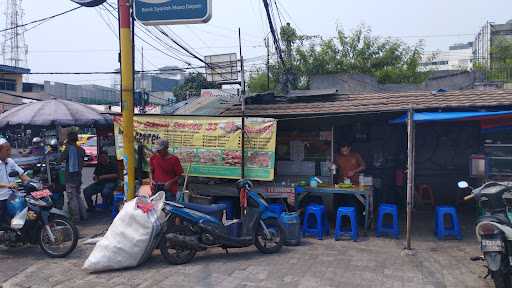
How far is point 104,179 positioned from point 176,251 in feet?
14.8

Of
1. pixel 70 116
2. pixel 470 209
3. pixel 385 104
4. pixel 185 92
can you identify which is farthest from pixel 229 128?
pixel 185 92

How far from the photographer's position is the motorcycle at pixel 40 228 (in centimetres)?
718

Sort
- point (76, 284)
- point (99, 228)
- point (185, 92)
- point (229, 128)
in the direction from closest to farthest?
1. point (76, 284)
2. point (229, 128)
3. point (99, 228)
4. point (185, 92)

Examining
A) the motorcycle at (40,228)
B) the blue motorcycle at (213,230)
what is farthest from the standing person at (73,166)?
the blue motorcycle at (213,230)

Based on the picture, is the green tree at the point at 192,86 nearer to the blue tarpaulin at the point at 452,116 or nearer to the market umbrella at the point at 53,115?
the market umbrella at the point at 53,115

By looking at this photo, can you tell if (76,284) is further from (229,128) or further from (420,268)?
(420,268)

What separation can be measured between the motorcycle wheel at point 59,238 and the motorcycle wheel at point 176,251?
1479 millimetres

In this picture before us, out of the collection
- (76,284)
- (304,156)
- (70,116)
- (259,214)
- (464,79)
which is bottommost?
(76,284)

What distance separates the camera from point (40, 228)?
23.9 feet

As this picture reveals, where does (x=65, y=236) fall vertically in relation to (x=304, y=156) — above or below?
below

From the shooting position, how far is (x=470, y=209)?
1073 centimetres

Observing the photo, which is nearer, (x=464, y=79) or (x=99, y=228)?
(x=99, y=228)

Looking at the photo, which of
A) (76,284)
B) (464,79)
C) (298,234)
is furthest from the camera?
(464,79)

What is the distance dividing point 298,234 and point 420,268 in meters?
2.08
